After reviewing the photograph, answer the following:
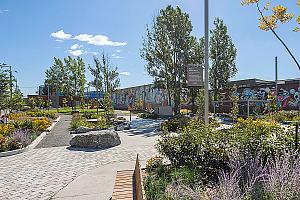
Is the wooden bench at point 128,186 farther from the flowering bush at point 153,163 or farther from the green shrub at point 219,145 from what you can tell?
the green shrub at point 219,145

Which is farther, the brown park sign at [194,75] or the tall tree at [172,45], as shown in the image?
the tall tree at [172,45]

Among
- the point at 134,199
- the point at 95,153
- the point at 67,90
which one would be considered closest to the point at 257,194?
the point at 134,199

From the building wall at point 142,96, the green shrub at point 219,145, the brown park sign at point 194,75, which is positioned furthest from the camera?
the building wall at point 142,96

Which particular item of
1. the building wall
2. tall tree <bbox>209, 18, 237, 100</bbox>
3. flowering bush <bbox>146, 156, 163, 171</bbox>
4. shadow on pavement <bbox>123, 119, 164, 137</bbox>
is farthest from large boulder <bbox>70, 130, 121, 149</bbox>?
the building wall

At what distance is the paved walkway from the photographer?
566 centimetres

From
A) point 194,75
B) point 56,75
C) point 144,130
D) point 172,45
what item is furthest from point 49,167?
point 56,75

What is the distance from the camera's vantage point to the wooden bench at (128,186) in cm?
423

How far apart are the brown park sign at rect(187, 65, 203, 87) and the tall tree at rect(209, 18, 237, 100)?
57.2 ft

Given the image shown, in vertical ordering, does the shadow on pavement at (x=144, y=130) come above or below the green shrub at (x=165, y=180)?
below

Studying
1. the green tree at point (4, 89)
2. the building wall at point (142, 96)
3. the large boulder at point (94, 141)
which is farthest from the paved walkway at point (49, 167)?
the building wall at point (142, 96)

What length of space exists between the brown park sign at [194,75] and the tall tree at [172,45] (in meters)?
12.4

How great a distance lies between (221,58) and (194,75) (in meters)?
18.4

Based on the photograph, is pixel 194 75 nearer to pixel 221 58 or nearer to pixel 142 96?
pixel 221 58

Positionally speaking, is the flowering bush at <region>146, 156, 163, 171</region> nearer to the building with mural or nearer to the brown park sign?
the brown park sign
